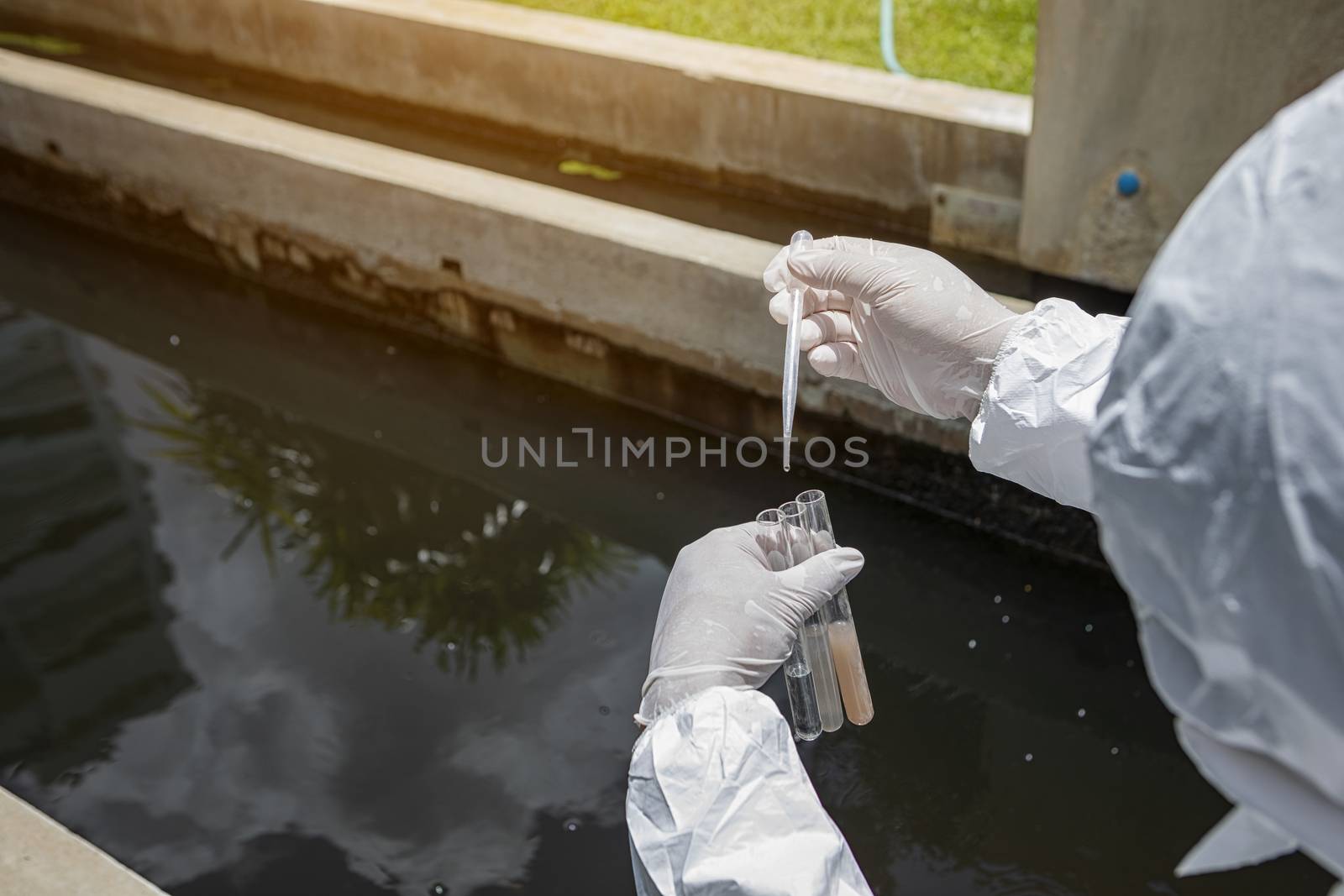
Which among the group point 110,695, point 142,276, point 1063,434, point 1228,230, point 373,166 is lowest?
point 110,695

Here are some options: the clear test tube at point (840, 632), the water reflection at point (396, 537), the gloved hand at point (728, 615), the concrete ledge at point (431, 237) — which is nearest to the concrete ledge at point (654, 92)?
the concrete ledge at point (431, 237)

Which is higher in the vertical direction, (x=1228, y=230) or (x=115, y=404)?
(x=1228, y=230)

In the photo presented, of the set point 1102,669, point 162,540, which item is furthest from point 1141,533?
point 162,540

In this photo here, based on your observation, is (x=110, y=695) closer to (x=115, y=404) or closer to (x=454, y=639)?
(x=454, y=639)

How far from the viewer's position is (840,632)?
1.86m

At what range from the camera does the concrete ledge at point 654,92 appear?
400 centimetres

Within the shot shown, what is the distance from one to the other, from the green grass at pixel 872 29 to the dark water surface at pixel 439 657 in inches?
75.9

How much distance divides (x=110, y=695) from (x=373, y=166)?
2027 mm

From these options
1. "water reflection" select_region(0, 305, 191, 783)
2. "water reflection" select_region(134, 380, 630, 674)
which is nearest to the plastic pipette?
"water reflection" select_region(134, 380, 630, 674)

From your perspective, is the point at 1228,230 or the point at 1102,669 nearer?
the point at 1228,230

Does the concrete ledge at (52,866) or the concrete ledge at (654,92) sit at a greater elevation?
the concrete ledge at (654,92)

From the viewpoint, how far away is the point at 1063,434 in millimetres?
1634

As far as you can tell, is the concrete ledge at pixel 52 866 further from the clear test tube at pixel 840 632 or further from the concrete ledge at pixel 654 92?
the concrete ledge at pixel 654 92

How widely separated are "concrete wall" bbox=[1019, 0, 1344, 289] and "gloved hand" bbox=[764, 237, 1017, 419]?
162 cm
